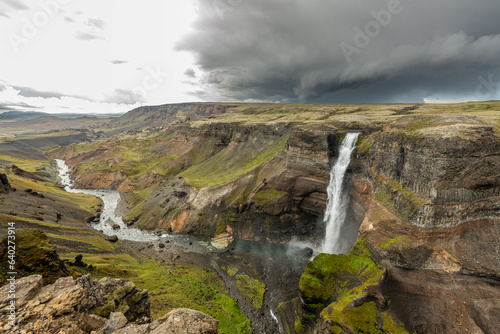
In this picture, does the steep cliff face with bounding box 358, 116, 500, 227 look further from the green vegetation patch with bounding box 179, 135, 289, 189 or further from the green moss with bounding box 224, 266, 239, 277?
the green vegetation patch with bounding box 179, 135, 289, 189

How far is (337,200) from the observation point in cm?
5247

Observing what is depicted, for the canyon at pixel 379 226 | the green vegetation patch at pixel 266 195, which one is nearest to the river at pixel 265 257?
the canyon at pixel 379 226

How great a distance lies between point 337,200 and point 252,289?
2747cm

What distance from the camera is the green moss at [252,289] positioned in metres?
38.8

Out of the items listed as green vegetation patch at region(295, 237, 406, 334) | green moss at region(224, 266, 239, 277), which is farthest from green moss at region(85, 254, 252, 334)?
green vegetation patch at region(295, 237, 406, 334)

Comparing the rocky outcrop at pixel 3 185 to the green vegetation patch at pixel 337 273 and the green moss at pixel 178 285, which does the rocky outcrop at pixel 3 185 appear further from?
the green vegetation patch at pixel 337 273

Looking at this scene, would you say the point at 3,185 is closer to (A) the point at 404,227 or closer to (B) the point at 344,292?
(B) the point at 344,292

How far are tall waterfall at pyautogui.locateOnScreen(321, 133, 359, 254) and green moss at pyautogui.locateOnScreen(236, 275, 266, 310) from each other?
1830 centimetres

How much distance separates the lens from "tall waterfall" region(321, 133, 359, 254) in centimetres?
5047

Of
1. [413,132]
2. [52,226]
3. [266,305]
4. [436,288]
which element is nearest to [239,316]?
[266,305]

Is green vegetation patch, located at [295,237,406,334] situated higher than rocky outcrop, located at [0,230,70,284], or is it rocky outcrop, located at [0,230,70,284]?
rocky outcrop, located at [0,230,70,284]

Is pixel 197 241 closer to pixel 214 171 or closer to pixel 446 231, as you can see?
pixel 214 171

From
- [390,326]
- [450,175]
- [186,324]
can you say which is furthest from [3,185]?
[450,175]

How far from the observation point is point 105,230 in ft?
221
